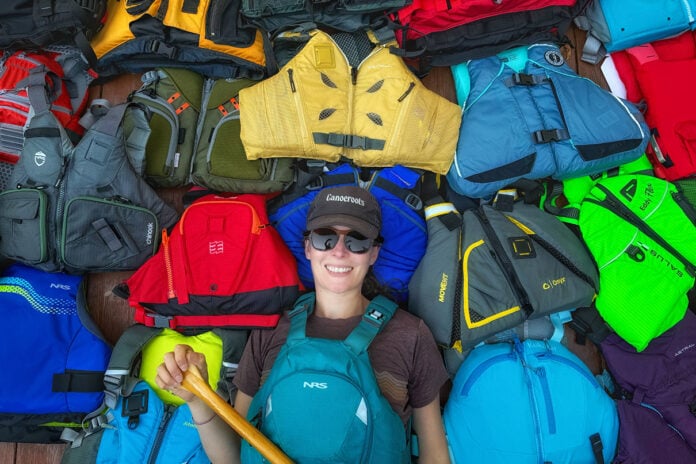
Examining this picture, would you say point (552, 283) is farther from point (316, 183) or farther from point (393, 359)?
point (316, 183)

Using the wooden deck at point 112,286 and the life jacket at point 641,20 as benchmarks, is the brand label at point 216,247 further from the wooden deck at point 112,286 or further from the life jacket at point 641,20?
the life jacket at point 641,20

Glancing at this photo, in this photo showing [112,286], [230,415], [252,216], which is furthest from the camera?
[112,286]

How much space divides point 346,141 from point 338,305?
0.68m

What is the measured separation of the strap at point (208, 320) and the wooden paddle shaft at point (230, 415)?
0.50 meters

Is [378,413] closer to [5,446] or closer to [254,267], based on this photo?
[254,267]

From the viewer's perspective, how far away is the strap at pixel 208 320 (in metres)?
1.93

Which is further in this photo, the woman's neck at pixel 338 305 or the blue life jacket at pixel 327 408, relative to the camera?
the woman's neck at pixel 338 305

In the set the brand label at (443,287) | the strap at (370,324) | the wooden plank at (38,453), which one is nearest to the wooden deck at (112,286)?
the wooden plank at (38,453)

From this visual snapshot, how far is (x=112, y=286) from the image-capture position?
7.33ft

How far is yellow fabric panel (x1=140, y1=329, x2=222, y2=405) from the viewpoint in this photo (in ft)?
6.52

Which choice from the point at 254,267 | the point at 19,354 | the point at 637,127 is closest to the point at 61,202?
the point at 19,354

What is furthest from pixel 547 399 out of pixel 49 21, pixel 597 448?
pixel 49 21

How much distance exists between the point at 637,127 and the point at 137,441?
249 centimetres

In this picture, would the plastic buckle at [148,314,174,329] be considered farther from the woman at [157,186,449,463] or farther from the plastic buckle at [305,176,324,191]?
the plastic buckle at [305,176,324,191]
